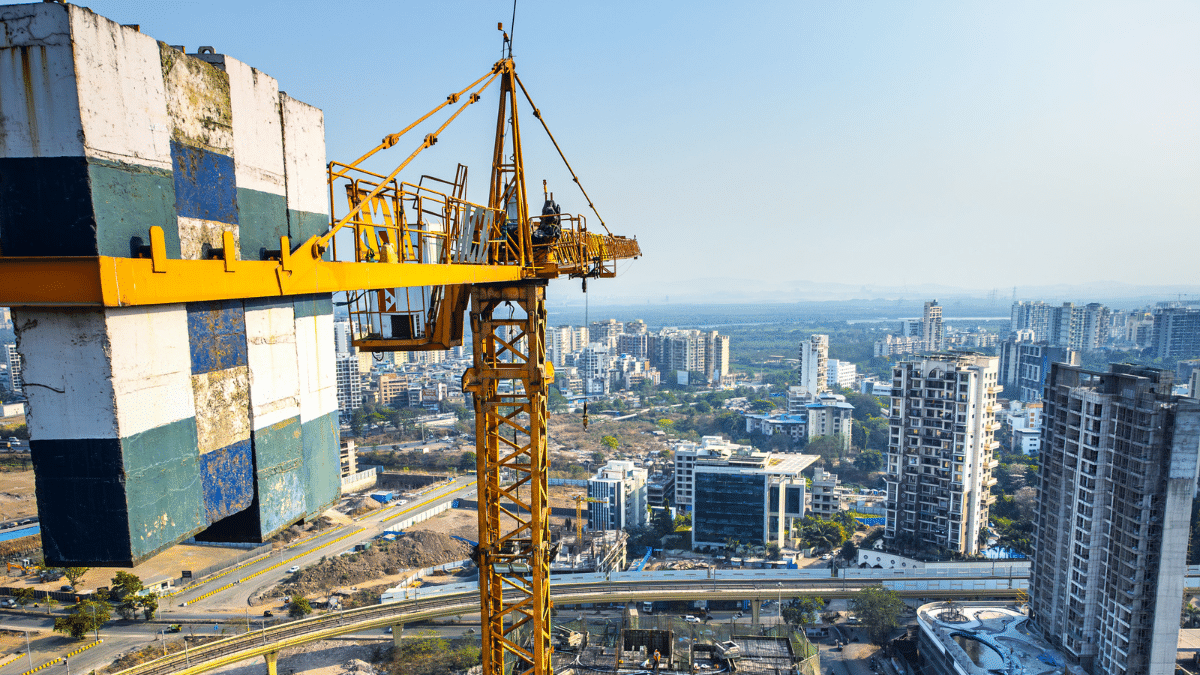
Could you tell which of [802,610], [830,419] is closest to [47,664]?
[802,610]

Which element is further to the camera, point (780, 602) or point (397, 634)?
point (780, 602)

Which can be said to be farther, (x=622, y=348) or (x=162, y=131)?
(x=622, y=348)

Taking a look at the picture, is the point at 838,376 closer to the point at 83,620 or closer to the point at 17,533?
the point at 83,620

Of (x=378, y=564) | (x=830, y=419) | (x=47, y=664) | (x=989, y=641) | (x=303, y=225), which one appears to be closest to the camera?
(x=303, y=225)

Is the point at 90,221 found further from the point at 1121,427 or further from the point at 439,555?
the point at 439,555

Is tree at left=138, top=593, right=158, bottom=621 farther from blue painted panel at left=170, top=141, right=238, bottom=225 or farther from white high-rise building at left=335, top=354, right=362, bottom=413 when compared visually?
white high-rise building at left=335, top=354, right=362, bottom=413

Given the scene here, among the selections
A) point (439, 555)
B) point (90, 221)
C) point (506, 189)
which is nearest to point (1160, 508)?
point (506, 189)
